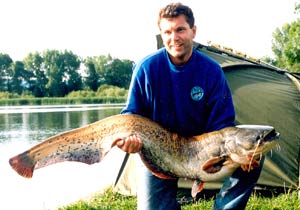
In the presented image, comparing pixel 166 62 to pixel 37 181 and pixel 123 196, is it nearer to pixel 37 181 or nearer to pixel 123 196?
pixel 123 196

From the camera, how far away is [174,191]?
463cm

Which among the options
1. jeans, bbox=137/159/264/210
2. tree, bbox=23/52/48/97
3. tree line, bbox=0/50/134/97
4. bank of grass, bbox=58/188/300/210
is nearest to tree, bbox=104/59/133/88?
tree line, bbox=0/50/134/97

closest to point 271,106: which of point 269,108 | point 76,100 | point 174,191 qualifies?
point 269,108

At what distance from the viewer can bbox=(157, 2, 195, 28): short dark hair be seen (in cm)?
412

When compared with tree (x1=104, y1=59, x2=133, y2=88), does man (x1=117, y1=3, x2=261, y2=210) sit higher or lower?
higher

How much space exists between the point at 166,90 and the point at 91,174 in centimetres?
711

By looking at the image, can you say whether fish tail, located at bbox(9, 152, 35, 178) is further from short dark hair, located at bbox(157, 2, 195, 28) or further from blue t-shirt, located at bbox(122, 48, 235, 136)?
short dark hair, located at bbox(157, 2, 195, 28)

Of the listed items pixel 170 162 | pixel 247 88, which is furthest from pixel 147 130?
pixel 247 88

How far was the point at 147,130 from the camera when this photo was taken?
13.4 ft

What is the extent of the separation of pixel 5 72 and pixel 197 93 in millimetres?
77710

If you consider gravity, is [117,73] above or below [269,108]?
below

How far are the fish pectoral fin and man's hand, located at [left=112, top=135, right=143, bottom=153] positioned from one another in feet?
1.90

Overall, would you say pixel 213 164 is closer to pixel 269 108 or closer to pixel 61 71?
pixel 269 108

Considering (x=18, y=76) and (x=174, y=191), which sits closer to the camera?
(x=174, y=191)
